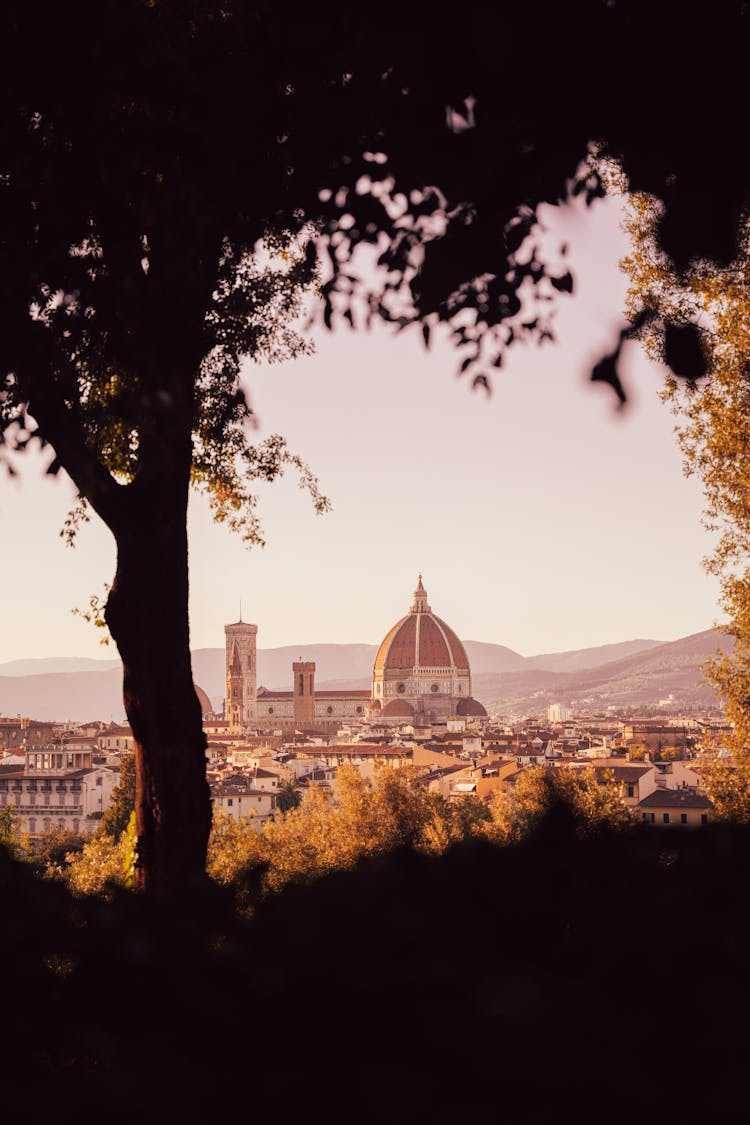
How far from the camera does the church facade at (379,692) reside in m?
182

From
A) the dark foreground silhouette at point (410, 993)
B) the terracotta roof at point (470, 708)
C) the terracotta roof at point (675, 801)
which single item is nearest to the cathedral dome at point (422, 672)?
the terracotta roof at point (470, 708)

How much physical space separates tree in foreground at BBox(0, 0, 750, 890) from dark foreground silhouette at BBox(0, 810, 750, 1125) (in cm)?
45

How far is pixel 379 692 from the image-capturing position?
194 m

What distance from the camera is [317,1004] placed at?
196cm

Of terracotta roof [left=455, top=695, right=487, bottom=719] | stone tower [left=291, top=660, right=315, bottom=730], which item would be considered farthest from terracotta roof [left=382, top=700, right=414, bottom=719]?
stone tower [left=291, top=660, right=315, bottom=730]

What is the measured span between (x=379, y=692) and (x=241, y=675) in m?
23.7

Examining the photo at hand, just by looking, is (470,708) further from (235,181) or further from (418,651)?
(235,181)

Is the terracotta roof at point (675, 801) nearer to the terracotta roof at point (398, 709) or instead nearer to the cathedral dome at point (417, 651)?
the terracotta roof at point (398, 709)

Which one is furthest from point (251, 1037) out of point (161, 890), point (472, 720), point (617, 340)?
point (472, 720)

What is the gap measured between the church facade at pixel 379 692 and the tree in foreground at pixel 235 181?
561 feet

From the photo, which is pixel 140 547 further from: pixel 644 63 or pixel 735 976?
pixel 735 976

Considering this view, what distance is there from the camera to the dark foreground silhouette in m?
1.69

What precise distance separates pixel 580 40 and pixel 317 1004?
7.58 ft

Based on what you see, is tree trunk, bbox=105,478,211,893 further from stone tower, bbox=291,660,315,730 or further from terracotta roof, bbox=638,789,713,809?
stone tower, bbox=291,660,315,730
